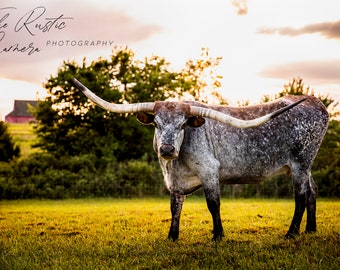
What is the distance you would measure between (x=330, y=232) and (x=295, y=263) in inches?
113

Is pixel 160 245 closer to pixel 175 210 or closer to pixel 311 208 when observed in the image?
pixel 175 210

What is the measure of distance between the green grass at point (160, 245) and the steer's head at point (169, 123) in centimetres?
144

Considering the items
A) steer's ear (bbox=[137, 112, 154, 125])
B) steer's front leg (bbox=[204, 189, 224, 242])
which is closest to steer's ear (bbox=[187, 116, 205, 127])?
steer's ear (bbox=[137, 112, 154, 125])

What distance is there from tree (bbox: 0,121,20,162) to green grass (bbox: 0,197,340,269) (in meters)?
14.9

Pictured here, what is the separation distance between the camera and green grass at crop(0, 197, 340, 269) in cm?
562

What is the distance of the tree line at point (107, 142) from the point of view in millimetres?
20188

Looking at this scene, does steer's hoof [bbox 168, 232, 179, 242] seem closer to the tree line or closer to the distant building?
the tree line

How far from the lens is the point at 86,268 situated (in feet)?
18.0

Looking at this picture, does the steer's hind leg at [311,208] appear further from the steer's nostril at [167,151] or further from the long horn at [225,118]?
the steer's nostril at [167,151]

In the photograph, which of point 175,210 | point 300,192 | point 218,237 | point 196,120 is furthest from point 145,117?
point 300,192

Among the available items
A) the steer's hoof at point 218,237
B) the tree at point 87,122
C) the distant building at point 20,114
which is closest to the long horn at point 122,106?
the steer's hoof at point 218,237

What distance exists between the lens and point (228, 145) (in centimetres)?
771

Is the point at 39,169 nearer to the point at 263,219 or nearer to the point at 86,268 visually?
the point at 263,219

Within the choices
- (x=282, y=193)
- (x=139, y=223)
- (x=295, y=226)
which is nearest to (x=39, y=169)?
(x=282, y=193)
